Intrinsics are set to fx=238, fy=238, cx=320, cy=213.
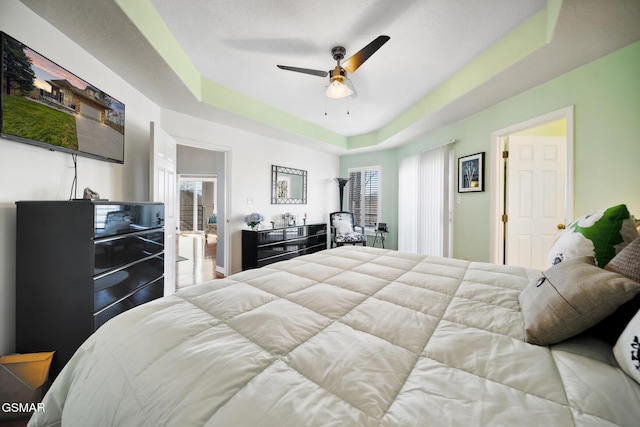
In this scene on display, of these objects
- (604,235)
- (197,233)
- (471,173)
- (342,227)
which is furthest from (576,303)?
(197,233)

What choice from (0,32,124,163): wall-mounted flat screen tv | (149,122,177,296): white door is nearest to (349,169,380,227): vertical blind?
(149,122,177,296): white door

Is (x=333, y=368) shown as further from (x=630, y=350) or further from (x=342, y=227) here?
(x=342, y=227)

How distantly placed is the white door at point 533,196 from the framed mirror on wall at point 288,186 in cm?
342

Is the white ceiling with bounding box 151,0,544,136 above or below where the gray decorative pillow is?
above

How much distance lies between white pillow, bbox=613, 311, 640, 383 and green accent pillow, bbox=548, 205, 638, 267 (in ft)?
1.98

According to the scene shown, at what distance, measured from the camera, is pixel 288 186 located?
4746mm

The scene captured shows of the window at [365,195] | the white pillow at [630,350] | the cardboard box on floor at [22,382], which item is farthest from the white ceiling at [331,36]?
the cardboard box on floor at [22,382]

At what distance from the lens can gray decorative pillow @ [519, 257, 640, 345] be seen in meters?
0.71

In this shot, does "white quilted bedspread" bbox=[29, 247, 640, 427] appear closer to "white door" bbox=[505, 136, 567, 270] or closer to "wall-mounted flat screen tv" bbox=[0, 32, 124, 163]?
"wall-mounted flat screen tv" bbox=[0, 32, 124, 163]

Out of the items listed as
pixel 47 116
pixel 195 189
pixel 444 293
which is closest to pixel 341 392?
pixel 444 293

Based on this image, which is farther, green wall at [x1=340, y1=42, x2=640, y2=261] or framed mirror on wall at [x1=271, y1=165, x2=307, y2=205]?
framed mirror on wall at [x1=271, y1=165, x2=307, y2=205]

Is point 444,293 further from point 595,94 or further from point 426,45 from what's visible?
point 595,94

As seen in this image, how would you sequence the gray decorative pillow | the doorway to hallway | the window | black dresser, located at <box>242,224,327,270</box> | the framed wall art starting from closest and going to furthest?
the gray decorative pillow, the framed wall art, black dresser, located at <box>242,224,327,270</box>, the doorway to hallway, the window

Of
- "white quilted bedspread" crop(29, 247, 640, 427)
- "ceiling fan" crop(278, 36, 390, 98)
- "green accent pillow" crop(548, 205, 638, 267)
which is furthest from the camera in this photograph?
"ceiling fan" crop(278, 36, 390, 98)
